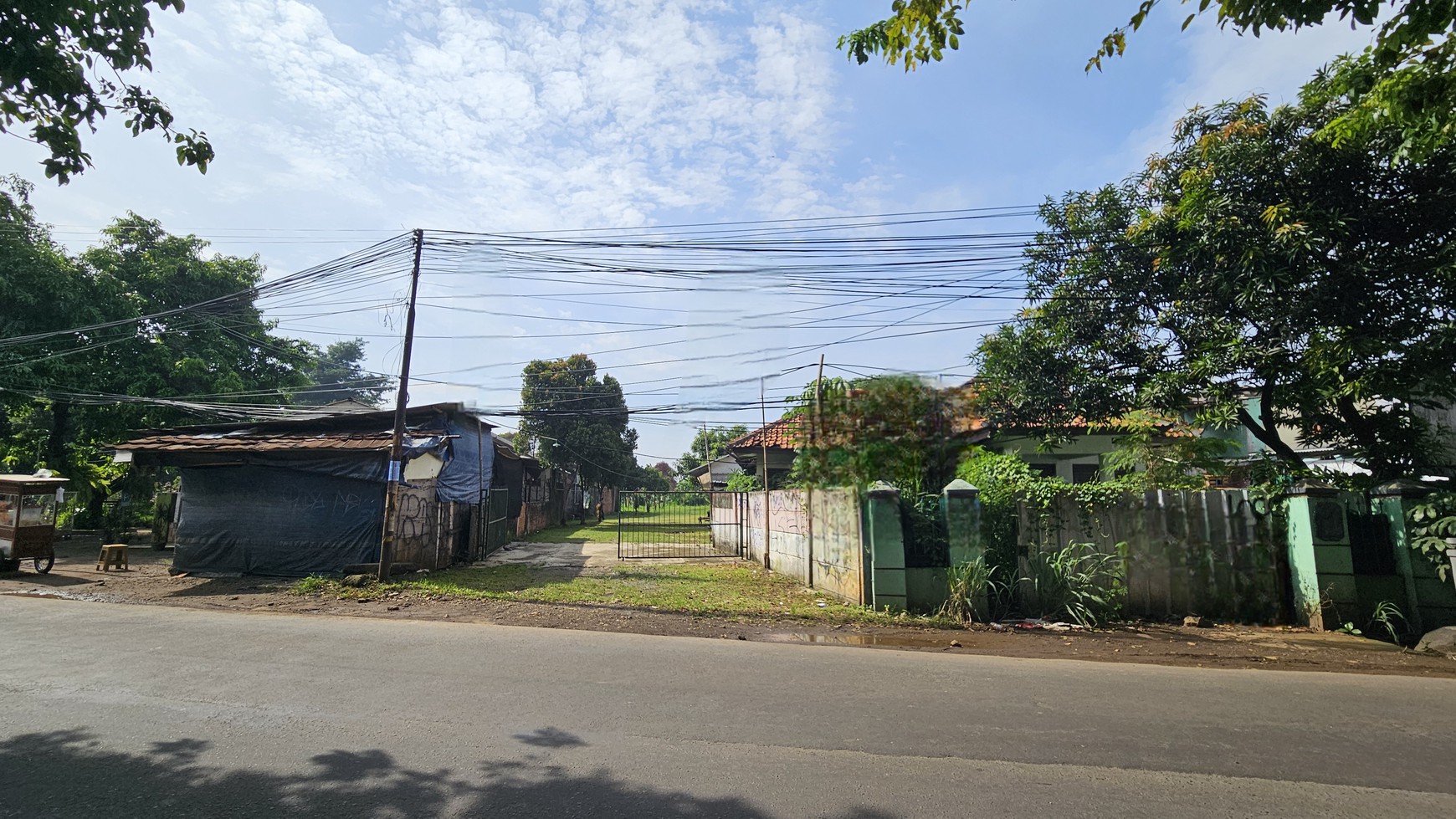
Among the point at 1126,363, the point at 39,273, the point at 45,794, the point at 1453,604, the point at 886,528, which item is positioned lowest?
the point at 45,794

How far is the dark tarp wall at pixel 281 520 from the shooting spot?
47.0 ft

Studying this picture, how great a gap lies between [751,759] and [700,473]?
4772cm

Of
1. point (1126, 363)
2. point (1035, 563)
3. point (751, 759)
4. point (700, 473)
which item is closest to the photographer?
point (751, 759)

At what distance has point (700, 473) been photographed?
51.8m

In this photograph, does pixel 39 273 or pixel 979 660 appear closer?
pixel 979 660

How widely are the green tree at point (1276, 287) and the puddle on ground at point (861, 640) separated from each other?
583 cm

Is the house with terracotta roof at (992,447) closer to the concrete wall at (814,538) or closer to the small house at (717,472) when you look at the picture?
the concrete wall at (814,538)

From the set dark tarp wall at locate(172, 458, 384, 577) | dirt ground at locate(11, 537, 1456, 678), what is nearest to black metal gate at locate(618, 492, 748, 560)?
dark tarp wall at locate(172, 458, 384, 577)

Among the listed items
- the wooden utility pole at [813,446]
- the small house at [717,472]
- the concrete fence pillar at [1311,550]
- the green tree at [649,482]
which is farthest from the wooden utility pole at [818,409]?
the green tree at [649,482]

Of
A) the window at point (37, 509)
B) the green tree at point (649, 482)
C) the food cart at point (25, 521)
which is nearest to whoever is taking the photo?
the food cart at point (25, 521)

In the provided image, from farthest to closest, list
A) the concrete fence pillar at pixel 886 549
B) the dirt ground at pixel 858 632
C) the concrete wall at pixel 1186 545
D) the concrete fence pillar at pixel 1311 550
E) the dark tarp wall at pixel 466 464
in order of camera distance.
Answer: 1. the dark tarp wall at pixel 466 464
2. the concrete fence pillar at pixel 886 549
3. the concrete wall at pixel 1186 545
4. the concrete fence pillar at pixel 1311 550
5. the dirt ground at pixel 858 632

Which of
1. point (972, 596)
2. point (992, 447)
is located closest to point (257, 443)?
point (972, 596)

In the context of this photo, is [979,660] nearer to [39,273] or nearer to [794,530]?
[794,530]

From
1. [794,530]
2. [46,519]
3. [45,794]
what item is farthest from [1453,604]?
[46,519]
